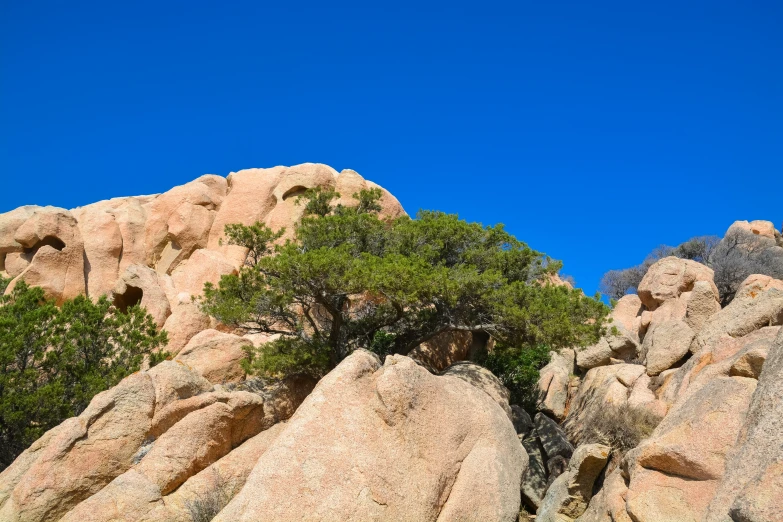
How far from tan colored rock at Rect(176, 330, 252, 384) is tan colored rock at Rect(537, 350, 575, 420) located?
9922 millimetres

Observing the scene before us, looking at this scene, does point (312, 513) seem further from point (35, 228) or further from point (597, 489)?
point (35, 228)

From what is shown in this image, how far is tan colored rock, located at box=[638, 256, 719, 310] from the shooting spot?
91.6ft

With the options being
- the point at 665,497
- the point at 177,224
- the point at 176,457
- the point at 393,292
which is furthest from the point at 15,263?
the point at 665,497

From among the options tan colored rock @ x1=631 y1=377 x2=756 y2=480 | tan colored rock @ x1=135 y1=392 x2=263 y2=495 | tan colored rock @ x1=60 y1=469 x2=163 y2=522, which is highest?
tan colored rock @ x1=631 y1=377 x2=756 y2=480

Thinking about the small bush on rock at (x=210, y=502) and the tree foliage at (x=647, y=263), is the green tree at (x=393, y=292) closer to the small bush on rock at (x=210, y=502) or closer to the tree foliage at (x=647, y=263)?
the small bush on rock at (x=210, y=502)

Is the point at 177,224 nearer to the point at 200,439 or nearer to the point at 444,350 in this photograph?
the point at 444,350

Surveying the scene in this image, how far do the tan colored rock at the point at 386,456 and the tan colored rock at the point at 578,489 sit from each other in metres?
0.99

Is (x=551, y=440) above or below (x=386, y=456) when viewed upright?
above

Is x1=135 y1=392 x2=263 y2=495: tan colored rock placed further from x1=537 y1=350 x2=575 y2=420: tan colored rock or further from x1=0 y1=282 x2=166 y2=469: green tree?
x1=537 y1=350 x2=575 y2=420: tan colored rock

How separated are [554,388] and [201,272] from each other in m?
18.1

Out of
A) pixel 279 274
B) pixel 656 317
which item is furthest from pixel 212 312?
pixel 656 317

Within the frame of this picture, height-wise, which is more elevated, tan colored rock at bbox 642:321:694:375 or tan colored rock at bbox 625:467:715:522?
tan colored rock at bbox 642:321:694:375

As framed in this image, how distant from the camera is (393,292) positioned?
53.0 ft

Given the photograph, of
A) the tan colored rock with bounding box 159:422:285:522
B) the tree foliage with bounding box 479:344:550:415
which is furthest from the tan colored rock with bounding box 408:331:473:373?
the tan colored rock with bounding box 159:422:285:522
